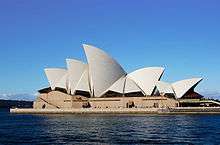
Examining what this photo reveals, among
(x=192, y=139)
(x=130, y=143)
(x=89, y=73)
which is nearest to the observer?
(x=130, y=143)

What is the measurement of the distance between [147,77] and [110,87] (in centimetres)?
1026

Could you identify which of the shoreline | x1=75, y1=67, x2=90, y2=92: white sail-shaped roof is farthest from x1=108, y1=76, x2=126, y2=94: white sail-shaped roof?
x1=75, y1=67, x2=90, y2=92: white sail-shaped roof

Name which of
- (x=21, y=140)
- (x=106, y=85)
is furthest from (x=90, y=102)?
(x=21, y=140)

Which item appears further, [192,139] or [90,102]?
[90,102]

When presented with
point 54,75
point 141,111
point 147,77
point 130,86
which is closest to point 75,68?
point 54,75

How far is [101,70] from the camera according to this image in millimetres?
108375

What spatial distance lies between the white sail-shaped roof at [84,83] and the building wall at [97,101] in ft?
10.8

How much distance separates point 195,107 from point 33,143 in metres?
68.8

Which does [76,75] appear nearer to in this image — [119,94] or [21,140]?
[119,94]

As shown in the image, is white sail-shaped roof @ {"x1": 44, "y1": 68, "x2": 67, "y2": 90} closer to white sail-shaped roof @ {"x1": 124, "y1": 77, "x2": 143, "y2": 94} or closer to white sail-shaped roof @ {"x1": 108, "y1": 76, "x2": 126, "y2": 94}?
white sail-shaped roof @ {"x1": 108, "y1": 76, "x2": 126, "y2": 94}

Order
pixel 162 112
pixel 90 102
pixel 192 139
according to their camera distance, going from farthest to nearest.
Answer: pixel 90 102
pixel 162 112
pixel 192 139

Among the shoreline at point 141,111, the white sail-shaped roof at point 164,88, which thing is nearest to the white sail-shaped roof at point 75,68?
the shoreline at point 141,111

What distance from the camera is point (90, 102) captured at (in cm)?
11750

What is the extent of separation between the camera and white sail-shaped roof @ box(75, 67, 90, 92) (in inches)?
4412
